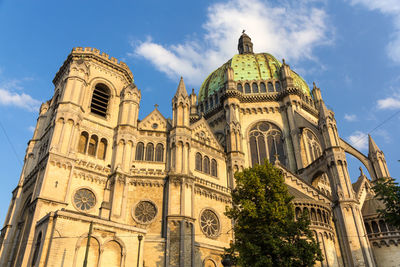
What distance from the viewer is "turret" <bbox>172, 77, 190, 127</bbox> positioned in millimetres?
34344

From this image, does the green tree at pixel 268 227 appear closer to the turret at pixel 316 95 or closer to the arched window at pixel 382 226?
the arched window at pixel 382 226

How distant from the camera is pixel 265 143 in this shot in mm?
46312

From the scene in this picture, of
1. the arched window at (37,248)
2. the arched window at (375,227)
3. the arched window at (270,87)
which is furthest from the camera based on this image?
the arched window at (270,87)

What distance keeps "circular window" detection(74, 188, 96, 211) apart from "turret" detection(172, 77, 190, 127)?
1049 cm

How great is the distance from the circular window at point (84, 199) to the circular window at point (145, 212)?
12.5 feet

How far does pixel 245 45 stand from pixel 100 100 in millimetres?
38900

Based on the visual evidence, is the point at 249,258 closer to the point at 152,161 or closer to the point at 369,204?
the point at 152,161

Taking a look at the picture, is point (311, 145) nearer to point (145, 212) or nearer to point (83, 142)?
point (145, 212)

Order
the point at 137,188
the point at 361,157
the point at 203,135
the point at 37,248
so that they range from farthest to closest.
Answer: the point at 361,157 → the point at 203,135 → the point at 137,188 → the point at 37,248

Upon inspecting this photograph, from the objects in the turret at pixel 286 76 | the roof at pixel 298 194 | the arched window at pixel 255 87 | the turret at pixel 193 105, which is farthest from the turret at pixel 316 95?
the roof at pixel 298 194

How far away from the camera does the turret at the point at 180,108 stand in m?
34.3

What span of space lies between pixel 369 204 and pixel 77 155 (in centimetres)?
3110

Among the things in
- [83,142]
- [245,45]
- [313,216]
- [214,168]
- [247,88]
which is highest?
[245,45]

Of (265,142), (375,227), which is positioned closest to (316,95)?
(265,142)
